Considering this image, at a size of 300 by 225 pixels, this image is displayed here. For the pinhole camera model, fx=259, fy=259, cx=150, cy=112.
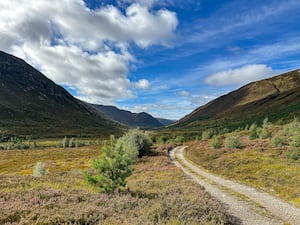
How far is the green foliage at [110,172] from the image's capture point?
15156 mm

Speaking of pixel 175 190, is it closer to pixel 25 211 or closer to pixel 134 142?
pixel 25 211

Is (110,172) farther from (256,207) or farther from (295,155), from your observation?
(295,155)

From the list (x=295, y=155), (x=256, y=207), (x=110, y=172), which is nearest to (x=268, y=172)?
(x=295, y=155)

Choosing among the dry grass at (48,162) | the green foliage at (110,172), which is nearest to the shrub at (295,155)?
Answer: the green foliage at (110,172)

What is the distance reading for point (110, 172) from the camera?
15805 millimetres

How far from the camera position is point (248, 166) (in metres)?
34.2

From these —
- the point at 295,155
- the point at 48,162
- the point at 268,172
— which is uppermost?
the point at 295,155

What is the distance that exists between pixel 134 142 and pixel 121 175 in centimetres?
3875

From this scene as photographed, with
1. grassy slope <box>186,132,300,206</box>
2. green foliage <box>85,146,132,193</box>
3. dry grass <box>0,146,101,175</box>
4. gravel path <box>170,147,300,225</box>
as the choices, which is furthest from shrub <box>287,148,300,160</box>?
dry grass <box>0,146,101,175</box>

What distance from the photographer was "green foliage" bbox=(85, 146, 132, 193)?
49.7 feet

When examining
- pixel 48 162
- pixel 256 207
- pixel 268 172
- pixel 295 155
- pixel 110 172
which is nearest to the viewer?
pixel 256 207

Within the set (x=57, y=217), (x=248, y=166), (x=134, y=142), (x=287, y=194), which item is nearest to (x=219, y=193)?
(x=287, y=194)

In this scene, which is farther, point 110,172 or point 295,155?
point 295,155

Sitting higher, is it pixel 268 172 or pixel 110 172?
pixel 110 172
